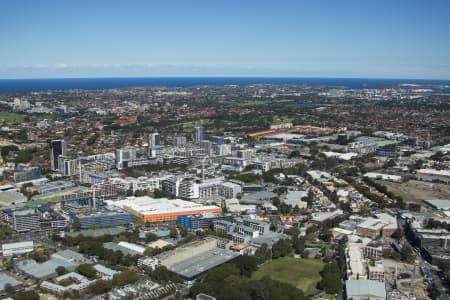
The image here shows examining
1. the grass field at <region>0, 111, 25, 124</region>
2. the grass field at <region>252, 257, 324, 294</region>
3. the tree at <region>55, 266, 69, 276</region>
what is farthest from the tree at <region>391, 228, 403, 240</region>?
the grass field at <region>0, 111, 25, 124</region>

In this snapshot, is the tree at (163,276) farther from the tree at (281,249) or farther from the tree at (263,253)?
the tree at (281,249)

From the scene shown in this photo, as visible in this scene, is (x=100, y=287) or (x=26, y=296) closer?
(x=26, y=296)

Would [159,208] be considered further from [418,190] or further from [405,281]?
[418,190]

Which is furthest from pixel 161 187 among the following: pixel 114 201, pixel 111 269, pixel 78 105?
pixel 78 105

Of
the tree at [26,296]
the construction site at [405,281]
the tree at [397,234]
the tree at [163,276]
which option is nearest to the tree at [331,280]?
the construction site at [405,281]

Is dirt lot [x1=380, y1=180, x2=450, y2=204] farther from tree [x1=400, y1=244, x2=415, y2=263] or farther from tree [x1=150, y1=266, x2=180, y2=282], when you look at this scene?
tree [x1=150, y1=266, x2=180, y2=282]

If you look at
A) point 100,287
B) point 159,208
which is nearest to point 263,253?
point 100,287

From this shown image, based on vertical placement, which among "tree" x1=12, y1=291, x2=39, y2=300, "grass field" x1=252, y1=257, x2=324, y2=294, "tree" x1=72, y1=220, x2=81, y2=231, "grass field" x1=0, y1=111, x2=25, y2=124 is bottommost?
"grass field" x1=252, y1=257, x2=324, y2=294
